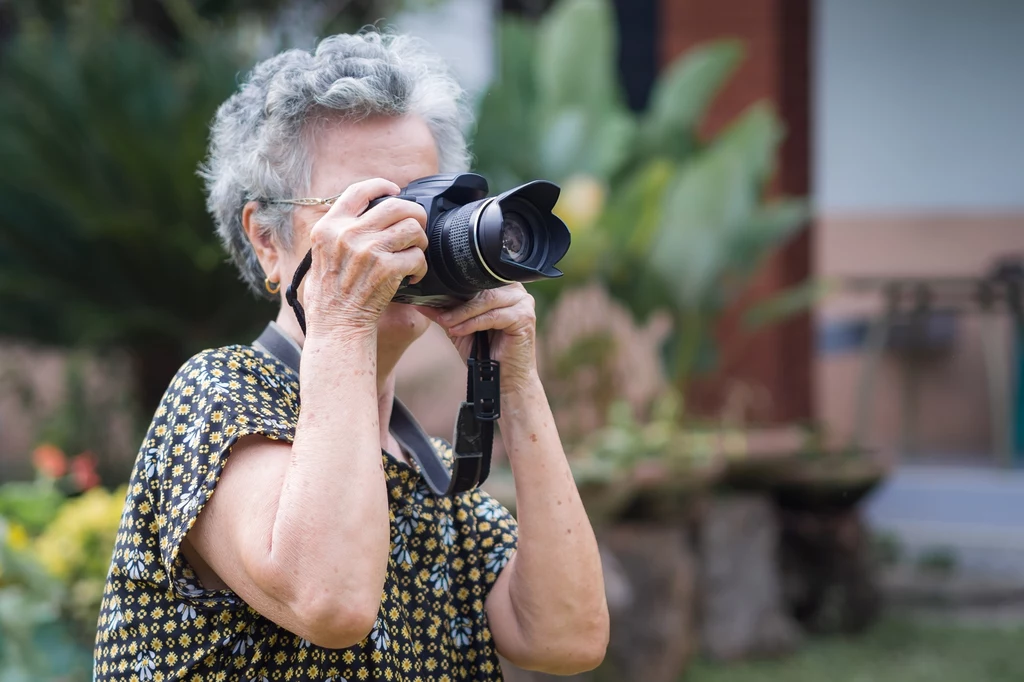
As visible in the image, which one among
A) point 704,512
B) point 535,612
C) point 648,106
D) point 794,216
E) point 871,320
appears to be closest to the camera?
point 535,612

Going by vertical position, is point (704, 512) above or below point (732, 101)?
below

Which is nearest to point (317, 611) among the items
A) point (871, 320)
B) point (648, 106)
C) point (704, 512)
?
point (704, 512)

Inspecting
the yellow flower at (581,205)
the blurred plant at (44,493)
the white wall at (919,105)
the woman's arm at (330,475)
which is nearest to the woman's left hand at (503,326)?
the woman's arm at (330,475)

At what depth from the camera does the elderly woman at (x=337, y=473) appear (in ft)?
3.82

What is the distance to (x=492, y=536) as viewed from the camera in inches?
61.4

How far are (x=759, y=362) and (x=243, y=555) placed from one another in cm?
488

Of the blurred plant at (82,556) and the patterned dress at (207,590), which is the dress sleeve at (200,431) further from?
the blurred plant at (82,556)

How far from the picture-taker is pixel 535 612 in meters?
1.45

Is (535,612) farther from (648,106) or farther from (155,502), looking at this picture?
(648,106)

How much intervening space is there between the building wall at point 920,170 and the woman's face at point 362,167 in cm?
522

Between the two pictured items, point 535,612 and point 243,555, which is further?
point 535,612

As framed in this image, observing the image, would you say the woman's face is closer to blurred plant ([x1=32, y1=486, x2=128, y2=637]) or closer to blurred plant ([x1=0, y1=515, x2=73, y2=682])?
blurred plant ([x1=0, y1=515, x2=73, y2=682])

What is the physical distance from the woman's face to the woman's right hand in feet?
0.48

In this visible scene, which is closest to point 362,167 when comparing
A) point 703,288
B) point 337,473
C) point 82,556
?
point 337,473
